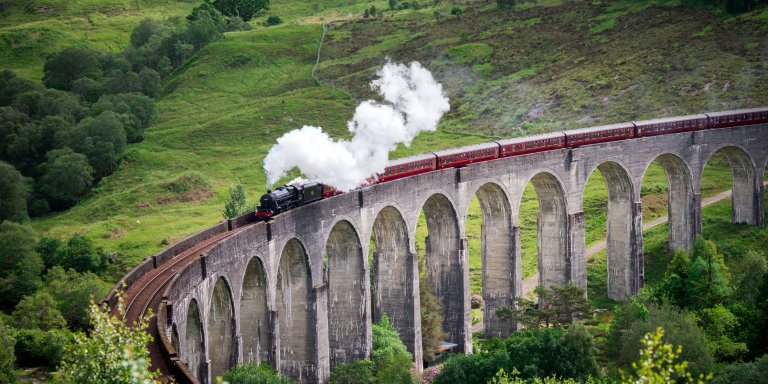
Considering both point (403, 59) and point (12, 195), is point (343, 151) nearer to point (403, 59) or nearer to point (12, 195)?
point (12, 195)

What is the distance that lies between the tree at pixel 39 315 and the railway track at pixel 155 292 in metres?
16.1

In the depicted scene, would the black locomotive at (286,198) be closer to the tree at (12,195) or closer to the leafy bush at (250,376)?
the leafy bush at (250,376)

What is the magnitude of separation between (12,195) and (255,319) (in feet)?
171

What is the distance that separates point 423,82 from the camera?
3243 inches

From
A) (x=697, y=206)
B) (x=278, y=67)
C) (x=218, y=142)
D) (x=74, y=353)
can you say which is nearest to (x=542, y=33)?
(x=278, y=67)

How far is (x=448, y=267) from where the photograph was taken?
7306cm

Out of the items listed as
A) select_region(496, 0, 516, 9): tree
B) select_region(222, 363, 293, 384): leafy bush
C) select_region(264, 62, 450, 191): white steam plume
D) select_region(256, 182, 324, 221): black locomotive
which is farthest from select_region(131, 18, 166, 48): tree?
select_region(222, 363, 293, 384): leafy bush

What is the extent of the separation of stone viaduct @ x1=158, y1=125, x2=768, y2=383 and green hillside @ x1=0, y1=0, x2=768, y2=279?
16.5 meters

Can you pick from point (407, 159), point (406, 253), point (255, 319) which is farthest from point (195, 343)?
point (407, 159)

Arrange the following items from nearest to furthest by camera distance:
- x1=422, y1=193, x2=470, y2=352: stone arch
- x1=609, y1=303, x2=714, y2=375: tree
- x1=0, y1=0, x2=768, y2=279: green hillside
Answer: x1=609, y1=303, x2=714, y2=375: tree < x1=422, y1=193, x2=470, y2=352: stone arch < x1=0, y1=0, x2=768, y2=279: green hillside

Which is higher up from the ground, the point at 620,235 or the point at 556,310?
the point at 620,235

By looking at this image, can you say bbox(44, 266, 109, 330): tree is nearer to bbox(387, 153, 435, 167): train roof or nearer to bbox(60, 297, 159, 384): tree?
bbox(387, 153, 435, 167): train roof

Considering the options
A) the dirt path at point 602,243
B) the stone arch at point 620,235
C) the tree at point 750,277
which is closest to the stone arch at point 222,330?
the dirt path at point 602,243

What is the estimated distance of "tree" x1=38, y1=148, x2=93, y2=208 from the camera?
108 metres
